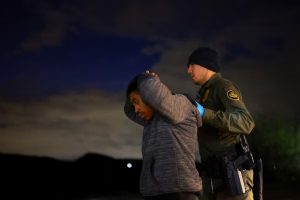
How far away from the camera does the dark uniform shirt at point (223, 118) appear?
15.6 ft

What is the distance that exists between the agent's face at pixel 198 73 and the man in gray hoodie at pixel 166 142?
1429 millimetres

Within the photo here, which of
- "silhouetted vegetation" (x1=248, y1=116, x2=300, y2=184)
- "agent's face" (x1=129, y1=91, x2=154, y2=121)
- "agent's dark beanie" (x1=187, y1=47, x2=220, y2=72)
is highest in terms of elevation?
"silhouetted vegetation" (x1=248, y1=116, x2=300, y2=184)

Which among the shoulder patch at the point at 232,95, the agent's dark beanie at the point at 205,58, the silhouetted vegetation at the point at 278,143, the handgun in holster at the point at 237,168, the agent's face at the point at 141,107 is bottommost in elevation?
the handgun in holster at the point at 237,168

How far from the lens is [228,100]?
16.4 ft

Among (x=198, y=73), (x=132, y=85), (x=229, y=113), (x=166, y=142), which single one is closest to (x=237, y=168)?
(x=229, y=113)

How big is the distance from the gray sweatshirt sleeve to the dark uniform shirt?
103cm

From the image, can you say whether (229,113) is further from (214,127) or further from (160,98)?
(160,98)

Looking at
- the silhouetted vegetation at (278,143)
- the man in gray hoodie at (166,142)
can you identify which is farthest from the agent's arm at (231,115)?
the silhouetted vegetation at (278,143)

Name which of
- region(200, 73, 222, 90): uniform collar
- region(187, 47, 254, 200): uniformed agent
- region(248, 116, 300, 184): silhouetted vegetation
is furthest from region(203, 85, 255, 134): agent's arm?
region(248, 116, 300, 184): silhouetted vegetation

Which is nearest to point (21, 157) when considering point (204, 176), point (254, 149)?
point (254, 149)

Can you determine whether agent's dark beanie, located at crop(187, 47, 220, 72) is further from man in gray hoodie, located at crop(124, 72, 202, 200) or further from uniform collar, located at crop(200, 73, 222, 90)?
man in gray hoodie, located at crop(124, 72, 202, 200)

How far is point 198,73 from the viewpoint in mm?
5316

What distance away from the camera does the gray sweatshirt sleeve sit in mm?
3615

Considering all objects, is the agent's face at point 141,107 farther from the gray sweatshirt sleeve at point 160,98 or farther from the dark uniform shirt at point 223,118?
the dark uniform shirt at point 223,118
